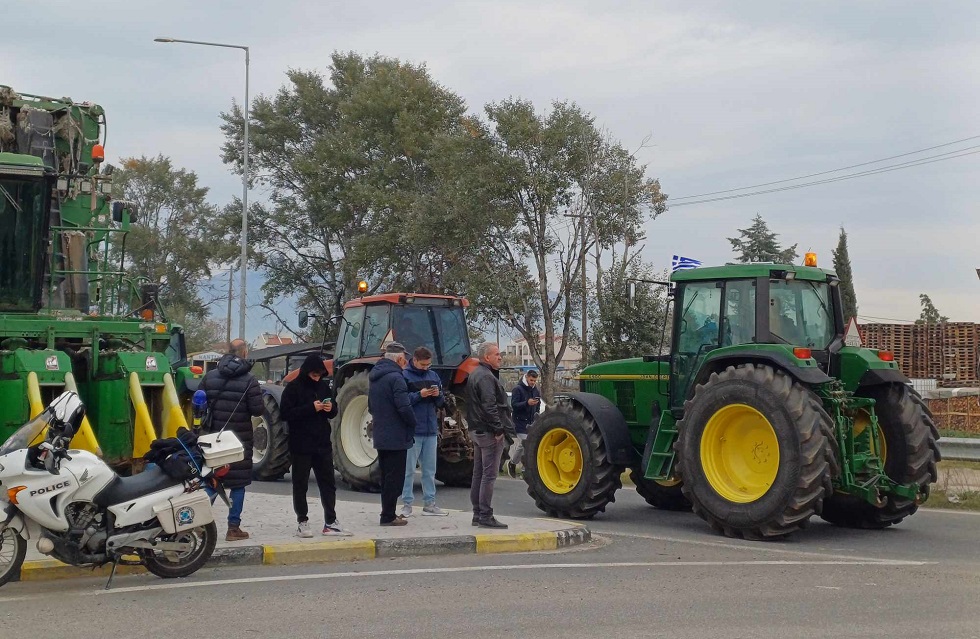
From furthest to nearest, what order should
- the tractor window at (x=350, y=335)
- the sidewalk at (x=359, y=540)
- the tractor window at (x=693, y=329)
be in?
the tractor window at (x=350, y=335)
the tractor window at (x=693, y=329)
the sidewalk at (x=359, y=540)

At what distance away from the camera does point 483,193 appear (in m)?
31.1

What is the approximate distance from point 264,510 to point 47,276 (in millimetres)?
3426

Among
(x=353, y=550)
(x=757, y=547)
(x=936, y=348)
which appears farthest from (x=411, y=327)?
(x=936, y=348)

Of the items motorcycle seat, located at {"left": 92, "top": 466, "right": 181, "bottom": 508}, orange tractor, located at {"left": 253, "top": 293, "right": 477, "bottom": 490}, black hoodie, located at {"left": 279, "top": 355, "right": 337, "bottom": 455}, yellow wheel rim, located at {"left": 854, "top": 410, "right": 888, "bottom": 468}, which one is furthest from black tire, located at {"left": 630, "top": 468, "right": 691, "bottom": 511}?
motorcycle seat, located at {"left": 92, "top": 466, "right": 181, "bottom": 508}

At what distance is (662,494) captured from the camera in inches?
561

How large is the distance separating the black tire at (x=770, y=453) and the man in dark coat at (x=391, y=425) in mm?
2927

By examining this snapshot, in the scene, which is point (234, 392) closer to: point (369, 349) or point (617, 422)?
point (617, 422)

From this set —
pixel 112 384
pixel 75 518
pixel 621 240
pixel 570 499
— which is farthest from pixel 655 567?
pixel 621 240

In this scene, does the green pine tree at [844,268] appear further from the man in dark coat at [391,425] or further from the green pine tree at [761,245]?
the man in dark coat at [391,425]

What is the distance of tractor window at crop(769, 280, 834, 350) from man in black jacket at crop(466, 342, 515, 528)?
3.03 metres

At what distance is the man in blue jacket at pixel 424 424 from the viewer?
38.8ft

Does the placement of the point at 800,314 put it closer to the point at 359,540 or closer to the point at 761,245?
the point at 359,540

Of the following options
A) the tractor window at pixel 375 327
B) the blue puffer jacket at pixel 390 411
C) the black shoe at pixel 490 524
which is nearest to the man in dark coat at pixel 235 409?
the blue puffer jacket at pixel 390 411

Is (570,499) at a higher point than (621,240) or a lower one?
lower
